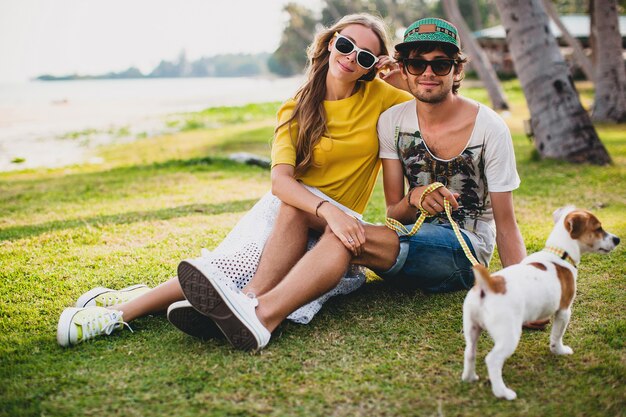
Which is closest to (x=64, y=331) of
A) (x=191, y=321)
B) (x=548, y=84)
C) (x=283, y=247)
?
(x=191, y=321)

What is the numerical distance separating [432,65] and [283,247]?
4.59 feet

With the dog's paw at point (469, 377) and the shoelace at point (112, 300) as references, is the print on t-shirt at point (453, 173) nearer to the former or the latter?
the dog's paw at point (469, 377)

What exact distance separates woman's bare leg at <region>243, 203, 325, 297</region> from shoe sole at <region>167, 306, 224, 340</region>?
286 millimetres

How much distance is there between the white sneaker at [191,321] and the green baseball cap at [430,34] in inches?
77.7

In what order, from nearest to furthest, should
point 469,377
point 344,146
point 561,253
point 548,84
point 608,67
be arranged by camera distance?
point 469,377
point 561,253
point 344,146
point 548,84
point 608,67

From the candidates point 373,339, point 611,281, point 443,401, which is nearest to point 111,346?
point 373,339

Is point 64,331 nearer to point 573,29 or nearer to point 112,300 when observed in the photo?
point 112,300

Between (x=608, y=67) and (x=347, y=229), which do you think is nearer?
(x=347, y=229)

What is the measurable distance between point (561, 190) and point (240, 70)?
596 ft

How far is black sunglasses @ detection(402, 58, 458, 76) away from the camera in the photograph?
3639 millimetres

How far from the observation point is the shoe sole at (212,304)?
10.2 ft

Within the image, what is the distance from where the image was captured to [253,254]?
379 cm

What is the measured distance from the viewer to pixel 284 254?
369cm

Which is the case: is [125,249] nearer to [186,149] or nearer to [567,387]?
[567,387]
